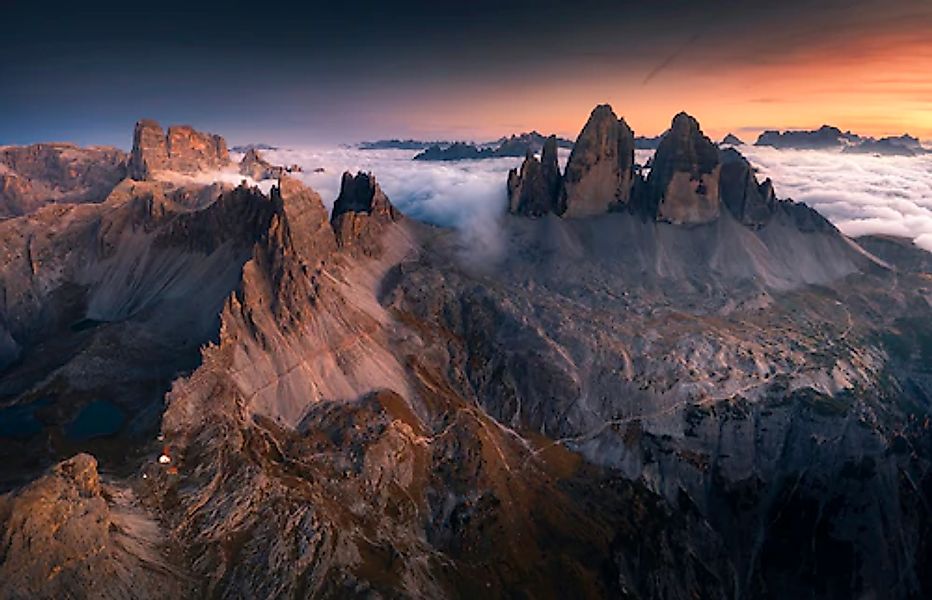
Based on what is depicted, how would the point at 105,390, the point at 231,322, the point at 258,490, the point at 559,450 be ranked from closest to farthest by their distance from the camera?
the point at 258,490 → the point at 105,390 → the point at 231,322 → the point at 559,450

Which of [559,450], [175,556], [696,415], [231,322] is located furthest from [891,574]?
[231,322]

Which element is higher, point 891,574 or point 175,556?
point 175,556

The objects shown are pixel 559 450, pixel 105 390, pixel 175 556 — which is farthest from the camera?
pixel 559 450

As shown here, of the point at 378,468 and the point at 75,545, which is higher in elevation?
the point at 75,545

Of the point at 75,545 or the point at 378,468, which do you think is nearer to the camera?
the point at 75,545

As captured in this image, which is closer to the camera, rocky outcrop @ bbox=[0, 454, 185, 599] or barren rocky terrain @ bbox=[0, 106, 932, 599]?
rocky outcrop @ bbox=[0, 454, 185, 599]

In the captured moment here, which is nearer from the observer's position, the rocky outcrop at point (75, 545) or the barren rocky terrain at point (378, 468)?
the rocky outcrop at point (75, 545)

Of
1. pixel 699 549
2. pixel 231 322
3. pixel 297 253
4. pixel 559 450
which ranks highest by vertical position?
pixel 297 253

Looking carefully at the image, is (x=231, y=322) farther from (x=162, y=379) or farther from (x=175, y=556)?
(x=175, y=556)
